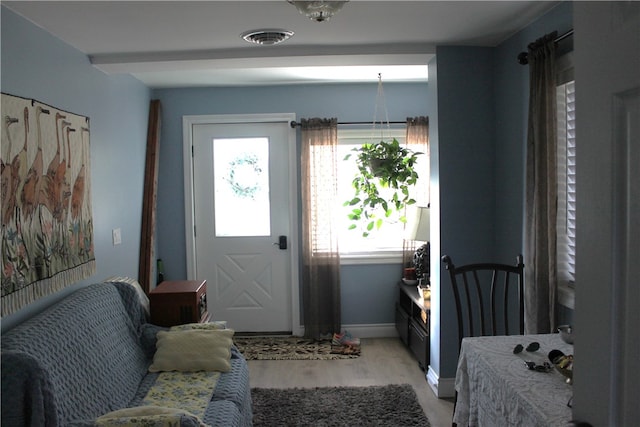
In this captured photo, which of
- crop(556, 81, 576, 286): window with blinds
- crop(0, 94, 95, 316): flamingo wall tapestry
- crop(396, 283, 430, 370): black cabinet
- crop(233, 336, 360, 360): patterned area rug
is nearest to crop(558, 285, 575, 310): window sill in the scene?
crop(556, 81, 576, 286): window with blinds

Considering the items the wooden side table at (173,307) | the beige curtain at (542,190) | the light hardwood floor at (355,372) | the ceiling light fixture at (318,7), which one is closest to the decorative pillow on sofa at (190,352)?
the wooden side table at (173,307)

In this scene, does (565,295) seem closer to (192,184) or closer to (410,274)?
(410,274)

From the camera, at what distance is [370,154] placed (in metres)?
4.08

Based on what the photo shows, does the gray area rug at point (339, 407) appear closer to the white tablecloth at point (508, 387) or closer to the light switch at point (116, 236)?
the white tablecloth at point (508, 387)

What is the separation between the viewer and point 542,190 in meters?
2.63

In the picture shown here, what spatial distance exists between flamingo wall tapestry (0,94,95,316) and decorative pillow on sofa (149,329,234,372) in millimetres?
644

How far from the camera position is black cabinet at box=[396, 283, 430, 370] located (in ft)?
12.6

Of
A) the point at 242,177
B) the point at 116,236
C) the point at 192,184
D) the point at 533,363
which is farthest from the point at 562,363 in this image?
the point at 192,184

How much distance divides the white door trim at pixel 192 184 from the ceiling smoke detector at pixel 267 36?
1.84 m

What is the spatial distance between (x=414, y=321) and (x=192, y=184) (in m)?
2.35

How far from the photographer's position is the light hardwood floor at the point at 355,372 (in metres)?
3.77

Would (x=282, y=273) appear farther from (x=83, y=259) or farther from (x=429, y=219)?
(x=83, y=259)

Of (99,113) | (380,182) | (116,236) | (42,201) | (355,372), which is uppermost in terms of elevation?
(99,113)

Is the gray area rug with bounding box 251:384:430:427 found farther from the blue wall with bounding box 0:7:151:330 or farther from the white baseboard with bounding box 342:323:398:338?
the blue wall with bounding box 0:7:151:330
